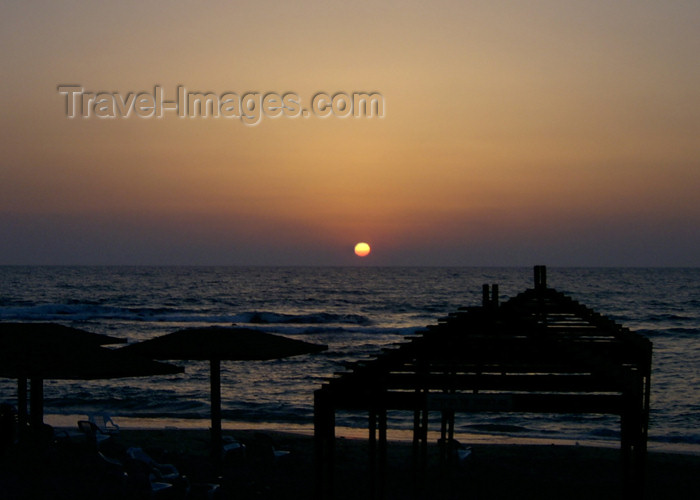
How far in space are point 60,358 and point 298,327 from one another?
47.2 meters

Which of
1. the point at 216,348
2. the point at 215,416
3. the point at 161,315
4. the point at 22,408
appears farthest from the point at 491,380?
the point at 161,315

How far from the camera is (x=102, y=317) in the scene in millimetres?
64125

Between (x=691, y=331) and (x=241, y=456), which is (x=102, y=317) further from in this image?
(x=241, y=456)

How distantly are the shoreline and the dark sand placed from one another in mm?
2033

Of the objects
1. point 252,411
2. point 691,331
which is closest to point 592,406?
point 252,411

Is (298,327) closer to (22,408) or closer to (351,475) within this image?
(22,408)

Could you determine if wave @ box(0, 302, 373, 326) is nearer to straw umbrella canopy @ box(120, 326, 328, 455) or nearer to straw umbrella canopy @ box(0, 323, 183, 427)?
straw umbrella canopy @ box(120, 326, 328, 455)

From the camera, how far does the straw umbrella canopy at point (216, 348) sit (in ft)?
41.1

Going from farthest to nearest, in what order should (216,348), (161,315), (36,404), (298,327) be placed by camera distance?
(161,315)
(298,327)
(36,404)
(216,348)

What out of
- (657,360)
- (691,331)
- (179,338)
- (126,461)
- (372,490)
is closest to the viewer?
(372,490)

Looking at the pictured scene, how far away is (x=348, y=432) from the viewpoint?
61.9 ft

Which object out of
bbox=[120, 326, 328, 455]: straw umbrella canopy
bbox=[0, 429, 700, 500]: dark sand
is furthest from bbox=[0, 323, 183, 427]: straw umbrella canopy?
bbox=[0, 429, 700, 500]: dark sand

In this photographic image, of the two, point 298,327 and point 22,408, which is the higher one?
point 22,408

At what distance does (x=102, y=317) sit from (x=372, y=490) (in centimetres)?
5863
